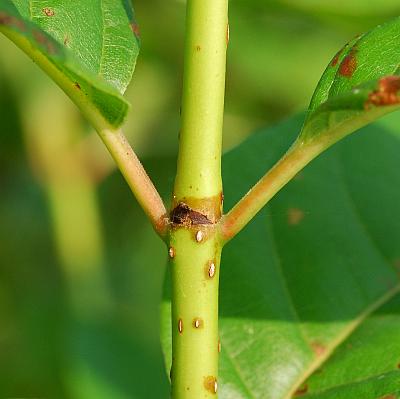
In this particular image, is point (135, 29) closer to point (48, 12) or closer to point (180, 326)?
point (48, 12)

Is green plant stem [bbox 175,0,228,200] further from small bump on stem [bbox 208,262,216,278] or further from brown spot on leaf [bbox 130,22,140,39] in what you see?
brown spot on leaf [bbox 130,22,140,39]

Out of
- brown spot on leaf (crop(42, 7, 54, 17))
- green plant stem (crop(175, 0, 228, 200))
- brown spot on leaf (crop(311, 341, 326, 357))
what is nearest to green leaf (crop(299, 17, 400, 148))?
green plant stem (crop(175, 0, 228, 200))

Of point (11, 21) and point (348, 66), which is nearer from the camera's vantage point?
point (11, 21)

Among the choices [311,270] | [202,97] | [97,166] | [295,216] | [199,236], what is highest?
[97,166]

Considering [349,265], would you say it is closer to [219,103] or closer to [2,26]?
[219,103]

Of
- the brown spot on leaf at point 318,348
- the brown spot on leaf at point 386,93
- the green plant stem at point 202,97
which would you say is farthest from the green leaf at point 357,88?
the brown spot on leaf at point 318,348

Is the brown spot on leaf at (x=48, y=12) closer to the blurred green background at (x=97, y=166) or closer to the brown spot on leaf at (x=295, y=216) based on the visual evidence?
the brown spot on leaf at (x=295, y=216)

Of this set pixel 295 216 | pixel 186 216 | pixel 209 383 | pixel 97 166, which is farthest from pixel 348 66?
pixel 97 166
